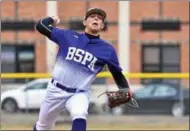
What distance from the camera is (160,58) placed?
3238cm

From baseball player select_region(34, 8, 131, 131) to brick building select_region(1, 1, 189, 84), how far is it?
25.8m

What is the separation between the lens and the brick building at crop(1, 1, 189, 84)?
32406mm

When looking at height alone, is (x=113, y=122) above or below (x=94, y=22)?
above

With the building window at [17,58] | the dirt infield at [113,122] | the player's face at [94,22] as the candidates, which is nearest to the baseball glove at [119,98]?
the player's face at [94,22]

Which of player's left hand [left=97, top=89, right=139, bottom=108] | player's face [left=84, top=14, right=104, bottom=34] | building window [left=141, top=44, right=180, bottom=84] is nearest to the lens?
player's face [left=84, top=14, right=104, bottom=34]

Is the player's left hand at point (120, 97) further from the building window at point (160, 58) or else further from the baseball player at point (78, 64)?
the building window at point (160, 58)

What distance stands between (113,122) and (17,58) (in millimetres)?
16631

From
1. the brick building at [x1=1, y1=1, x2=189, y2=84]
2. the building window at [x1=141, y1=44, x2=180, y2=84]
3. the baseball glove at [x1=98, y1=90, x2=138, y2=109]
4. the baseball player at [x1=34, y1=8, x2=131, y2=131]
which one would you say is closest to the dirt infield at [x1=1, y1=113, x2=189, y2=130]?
the baseball glove at [x1=98, y1=90, x2=138, y2=109]

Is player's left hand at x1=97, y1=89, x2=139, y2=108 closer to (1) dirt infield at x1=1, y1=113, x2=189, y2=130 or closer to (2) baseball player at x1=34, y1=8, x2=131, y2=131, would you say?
(2) baseball player at x1=34, y1=8, x2=131, y2=131

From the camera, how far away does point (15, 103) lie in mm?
19188

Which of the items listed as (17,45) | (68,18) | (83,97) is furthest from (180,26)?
(83,97)

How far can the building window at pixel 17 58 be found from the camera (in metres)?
32.4

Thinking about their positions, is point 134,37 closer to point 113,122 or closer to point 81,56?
point 113,122

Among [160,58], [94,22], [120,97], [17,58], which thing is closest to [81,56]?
[94,22]
